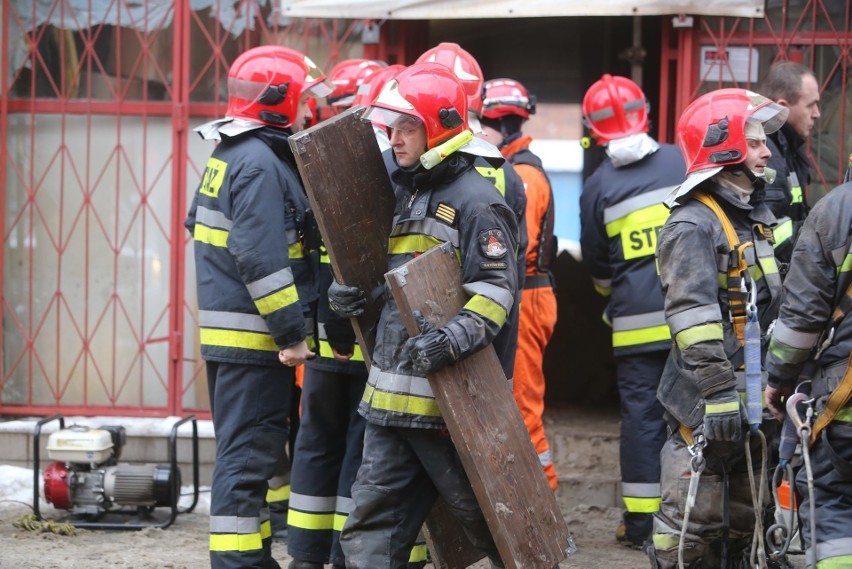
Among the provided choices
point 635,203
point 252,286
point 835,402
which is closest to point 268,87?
point 252,286

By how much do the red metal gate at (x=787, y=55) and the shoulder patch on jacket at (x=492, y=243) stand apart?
2936mm

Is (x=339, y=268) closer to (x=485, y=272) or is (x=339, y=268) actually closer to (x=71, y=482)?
(x=485, y=272)

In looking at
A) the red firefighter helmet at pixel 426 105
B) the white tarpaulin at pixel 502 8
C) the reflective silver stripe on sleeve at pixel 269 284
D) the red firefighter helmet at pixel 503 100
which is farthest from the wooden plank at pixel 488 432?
the white tarpaulin at pixel 502 8

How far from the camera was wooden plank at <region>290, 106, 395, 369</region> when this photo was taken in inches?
171

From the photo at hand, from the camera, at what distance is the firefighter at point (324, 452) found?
5.07 meters

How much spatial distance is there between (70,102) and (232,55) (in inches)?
39.7

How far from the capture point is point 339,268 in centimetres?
443

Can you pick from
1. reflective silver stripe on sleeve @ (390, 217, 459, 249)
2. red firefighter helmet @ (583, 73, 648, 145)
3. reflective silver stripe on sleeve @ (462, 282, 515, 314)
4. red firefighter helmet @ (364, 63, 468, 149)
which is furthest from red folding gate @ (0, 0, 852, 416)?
reflective silver stripe on sleeve @ (462, 282, 515, 314)

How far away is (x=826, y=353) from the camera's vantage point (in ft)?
12.8

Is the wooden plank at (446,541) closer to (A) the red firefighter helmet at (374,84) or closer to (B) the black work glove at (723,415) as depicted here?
(B) the black work glove at (723,415)

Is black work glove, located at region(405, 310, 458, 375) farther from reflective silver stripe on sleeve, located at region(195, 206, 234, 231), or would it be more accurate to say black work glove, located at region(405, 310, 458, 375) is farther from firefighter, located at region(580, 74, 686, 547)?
firefighter, located at region(580, 74, 686, 547)

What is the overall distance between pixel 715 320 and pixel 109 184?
4.25 m

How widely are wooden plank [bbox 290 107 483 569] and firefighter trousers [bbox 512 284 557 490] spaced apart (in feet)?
5.00

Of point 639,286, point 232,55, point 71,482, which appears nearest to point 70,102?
point 232,55
